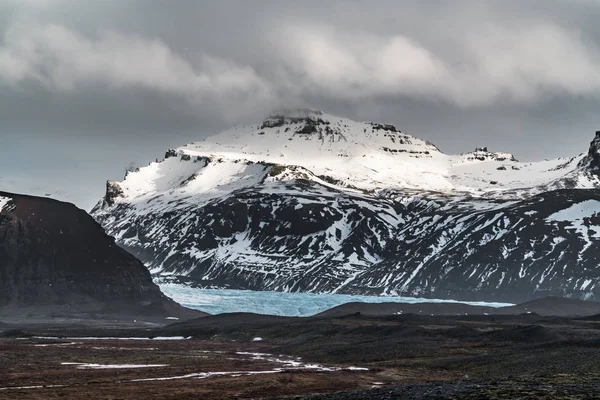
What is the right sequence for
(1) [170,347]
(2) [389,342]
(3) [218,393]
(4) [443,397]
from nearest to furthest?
(4) [443,397] → (3) [218,393] → (2) [389,342] → (1) [170,347]

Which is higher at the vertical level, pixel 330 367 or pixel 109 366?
pixel 330 367

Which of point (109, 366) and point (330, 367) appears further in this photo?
point (330, 367)

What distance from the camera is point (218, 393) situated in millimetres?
102562

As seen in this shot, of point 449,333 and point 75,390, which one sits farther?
point 449,333

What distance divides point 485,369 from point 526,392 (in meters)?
46.8

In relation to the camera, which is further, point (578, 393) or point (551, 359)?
point (551, 359)

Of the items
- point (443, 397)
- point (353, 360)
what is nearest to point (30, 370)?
point (353, 360)

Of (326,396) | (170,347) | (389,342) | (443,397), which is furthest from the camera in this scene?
(170,347)

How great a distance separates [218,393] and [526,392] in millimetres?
32596

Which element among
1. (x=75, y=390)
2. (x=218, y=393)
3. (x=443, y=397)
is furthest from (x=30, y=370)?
(x=443, y=397)

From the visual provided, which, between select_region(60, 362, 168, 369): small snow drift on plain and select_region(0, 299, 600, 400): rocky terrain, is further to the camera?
select_region(60, 362, 168, 369): small snow drift on plain

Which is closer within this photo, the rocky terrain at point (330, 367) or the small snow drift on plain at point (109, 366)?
the rocky terrain at point (330, 367)

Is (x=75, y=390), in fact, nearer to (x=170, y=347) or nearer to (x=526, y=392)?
(x=526, y=392)

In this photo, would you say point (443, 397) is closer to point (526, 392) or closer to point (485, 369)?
point (526, 392)
